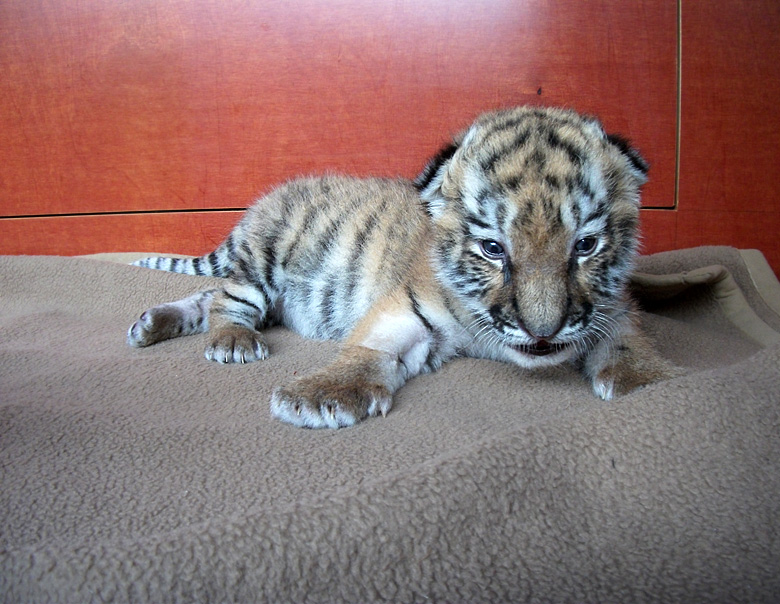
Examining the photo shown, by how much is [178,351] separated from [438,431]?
961mm

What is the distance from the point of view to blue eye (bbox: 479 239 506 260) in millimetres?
1242

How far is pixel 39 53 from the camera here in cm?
253

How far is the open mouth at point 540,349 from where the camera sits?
1.26 meters

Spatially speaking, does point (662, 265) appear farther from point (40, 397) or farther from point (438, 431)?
point (40, 397)

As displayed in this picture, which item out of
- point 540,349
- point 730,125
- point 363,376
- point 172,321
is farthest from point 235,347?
point 730,125

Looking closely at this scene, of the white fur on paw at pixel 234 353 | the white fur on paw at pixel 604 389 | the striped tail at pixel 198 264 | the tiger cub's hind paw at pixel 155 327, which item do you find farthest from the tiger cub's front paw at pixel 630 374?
the striped tail at pixel 198 264

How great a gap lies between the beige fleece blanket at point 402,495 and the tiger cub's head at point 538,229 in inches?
7.4

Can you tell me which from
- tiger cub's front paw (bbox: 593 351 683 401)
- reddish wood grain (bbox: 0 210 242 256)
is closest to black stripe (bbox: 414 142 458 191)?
tiger cub's front paw (bbox: 593 351 683 401)

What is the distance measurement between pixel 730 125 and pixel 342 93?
5.35 ft

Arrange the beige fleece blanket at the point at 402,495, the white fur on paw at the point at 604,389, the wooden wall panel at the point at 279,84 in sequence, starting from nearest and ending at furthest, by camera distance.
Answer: the beige fleece blanket at the point at 402,495, the white fur on paw at the point at 604,389, the wooden wall panel at the point at 279,84

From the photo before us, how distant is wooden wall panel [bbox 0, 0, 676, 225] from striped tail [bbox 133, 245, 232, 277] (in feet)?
0.94

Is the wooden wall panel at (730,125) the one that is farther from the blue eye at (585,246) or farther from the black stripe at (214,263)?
the black stripe at (214,263)

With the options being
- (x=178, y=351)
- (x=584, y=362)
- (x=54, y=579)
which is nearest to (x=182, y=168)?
(x=178, y=351)

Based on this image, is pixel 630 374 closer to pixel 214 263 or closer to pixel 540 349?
pixel 540 349
